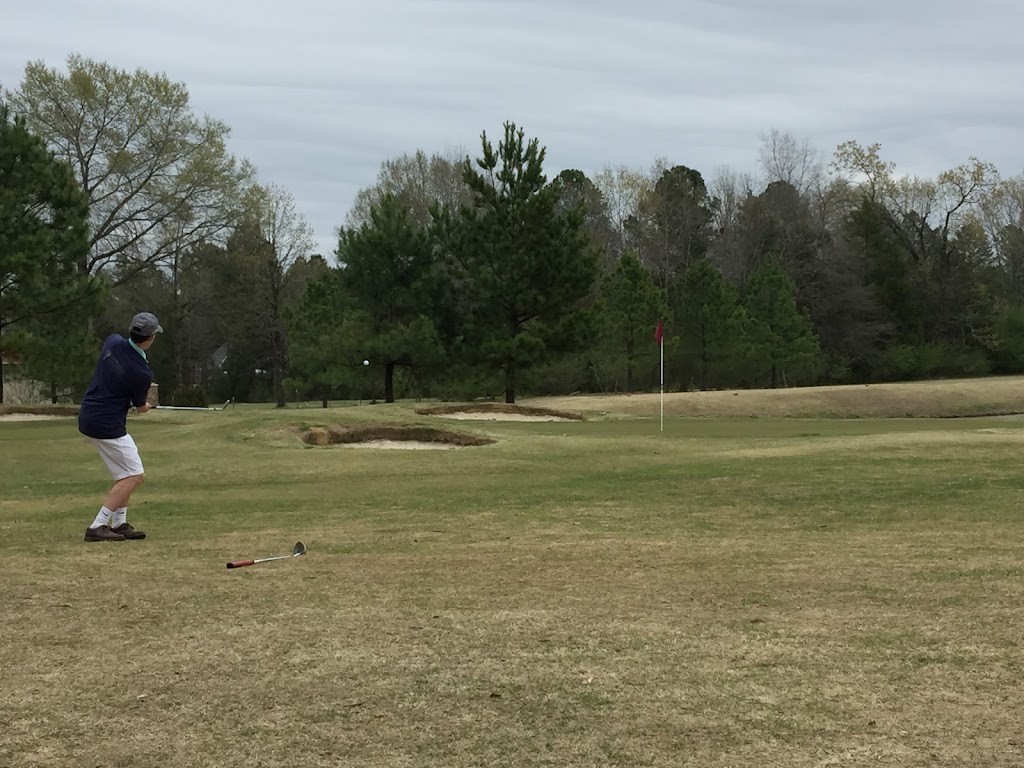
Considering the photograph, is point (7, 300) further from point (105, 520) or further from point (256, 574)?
point (256, 574)

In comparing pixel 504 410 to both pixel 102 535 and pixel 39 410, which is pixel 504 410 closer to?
pixel 39 410

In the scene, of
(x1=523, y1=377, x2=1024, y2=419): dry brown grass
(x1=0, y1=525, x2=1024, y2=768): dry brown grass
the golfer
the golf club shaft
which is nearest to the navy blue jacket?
the golfer

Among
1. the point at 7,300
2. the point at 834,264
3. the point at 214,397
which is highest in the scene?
the point at 834,264

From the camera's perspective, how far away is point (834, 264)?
232 feet

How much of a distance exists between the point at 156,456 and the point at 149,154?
3503 cm

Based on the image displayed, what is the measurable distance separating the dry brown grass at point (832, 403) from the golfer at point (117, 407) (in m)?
27.3

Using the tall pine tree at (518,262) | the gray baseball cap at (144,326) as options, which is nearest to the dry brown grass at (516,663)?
the gray baseball cap at (144,326)

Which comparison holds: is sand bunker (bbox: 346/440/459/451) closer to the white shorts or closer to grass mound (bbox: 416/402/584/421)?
grass mound (bbox: 416/402/584/421)

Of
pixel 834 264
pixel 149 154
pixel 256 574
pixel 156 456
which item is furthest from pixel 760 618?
pixel 834 264

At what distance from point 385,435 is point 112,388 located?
571 inches

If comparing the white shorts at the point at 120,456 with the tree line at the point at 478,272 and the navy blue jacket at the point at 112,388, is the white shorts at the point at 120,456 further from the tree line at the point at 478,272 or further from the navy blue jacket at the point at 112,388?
the tree line at the point at 478,272

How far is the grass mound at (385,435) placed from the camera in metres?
22.8

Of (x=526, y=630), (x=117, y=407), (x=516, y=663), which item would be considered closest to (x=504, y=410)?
(x=117, y=407)

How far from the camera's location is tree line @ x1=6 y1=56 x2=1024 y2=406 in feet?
139
